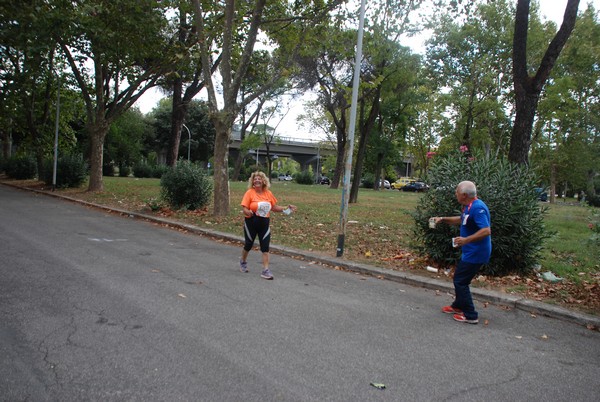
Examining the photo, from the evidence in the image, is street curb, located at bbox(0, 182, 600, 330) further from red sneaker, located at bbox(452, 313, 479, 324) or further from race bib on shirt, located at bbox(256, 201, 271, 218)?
race bib on shirt, located at bbox(256, 201, 271, 218)

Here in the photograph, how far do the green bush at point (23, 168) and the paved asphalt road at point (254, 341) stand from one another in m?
27.6

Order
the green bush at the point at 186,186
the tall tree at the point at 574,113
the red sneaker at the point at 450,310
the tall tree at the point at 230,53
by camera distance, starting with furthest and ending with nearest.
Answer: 1. the tall tree at the point at 574,113
2. the green bush at the point at 186,186
3. the tall tree at the point at 230,53
4. the red sneaker at the point at 450,310

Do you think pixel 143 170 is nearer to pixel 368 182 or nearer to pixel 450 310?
pixel 368 182

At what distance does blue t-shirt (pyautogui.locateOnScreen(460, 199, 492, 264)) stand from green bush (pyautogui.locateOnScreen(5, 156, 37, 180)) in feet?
108

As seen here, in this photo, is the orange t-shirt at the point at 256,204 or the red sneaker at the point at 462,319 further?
the orange t-shirt at the point at 256,204

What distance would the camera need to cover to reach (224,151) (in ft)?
42.9

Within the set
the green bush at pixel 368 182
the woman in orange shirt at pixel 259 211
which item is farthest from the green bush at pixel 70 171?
the green bush at pixel 368 182

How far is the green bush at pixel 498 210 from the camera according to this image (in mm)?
6945

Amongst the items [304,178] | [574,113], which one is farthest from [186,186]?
[304,178]

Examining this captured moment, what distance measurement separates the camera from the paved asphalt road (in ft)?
10.5

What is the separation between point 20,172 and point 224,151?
81.8 feet

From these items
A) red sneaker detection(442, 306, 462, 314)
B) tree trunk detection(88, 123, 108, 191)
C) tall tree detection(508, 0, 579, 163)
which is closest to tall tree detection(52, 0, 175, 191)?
tree trunk detection(88, 123, 108, 191)

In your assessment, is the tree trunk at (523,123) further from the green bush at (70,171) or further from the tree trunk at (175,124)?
the green bush at (70,171)

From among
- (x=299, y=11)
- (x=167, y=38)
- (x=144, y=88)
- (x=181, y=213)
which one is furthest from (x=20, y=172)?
(x=299, y=11)
